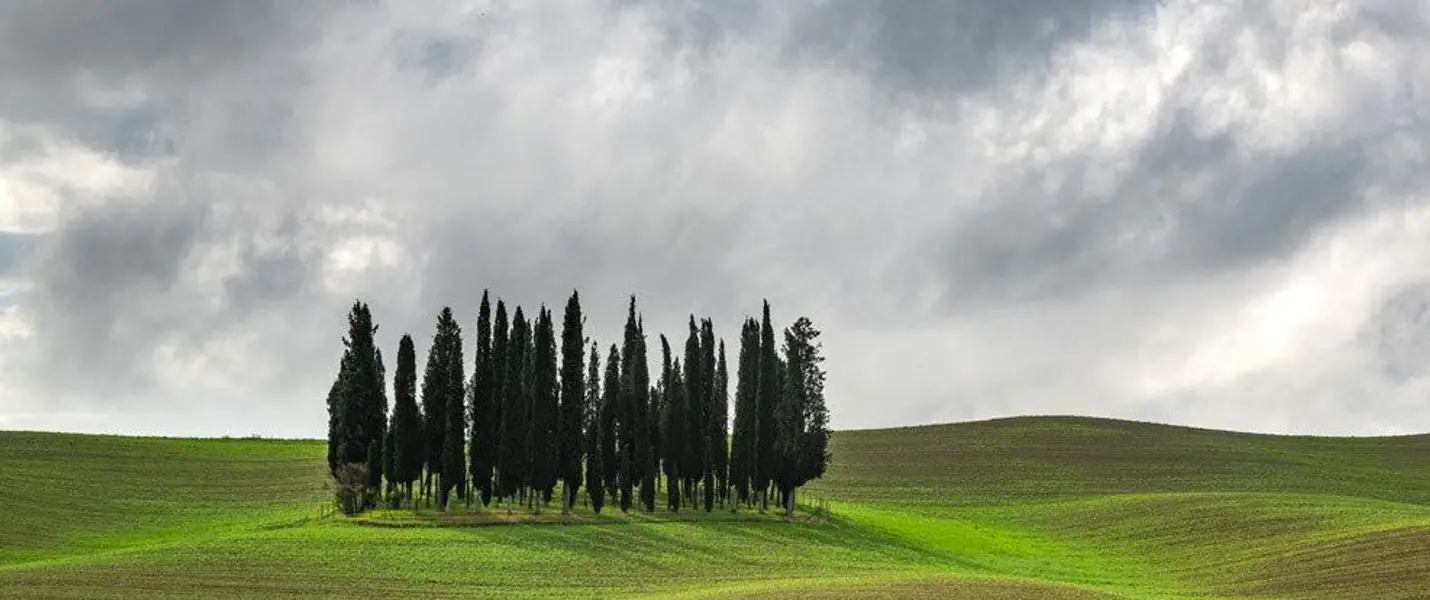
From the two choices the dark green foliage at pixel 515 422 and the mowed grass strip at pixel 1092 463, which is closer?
the dark green foliage at pixel 515 422

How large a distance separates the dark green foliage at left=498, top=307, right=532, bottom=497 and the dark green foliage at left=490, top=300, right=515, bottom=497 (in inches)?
2.4

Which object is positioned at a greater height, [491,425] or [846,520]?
[491,425]

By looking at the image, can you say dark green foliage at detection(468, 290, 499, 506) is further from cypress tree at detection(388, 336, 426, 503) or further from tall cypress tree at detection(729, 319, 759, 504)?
tall cypress tree at detection(729, 319, 759, 504)

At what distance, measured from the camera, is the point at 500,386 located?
310ft

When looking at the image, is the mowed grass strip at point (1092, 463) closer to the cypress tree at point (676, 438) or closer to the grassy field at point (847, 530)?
the grassy field at point (847, 530)

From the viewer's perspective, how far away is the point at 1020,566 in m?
78.2

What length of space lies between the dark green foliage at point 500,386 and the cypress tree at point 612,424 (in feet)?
23.1

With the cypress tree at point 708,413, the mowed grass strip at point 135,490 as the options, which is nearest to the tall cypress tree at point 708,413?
the cypress tree at point 708,413

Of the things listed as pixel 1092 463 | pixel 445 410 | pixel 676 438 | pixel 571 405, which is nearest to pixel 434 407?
pixel 445 410

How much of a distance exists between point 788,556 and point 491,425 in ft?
81.4

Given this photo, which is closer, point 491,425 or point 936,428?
point 491,425

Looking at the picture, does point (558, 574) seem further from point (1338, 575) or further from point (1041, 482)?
point (1041, 482)

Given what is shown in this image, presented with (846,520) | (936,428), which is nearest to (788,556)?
(846,520)

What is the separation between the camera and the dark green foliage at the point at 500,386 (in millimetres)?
91312
